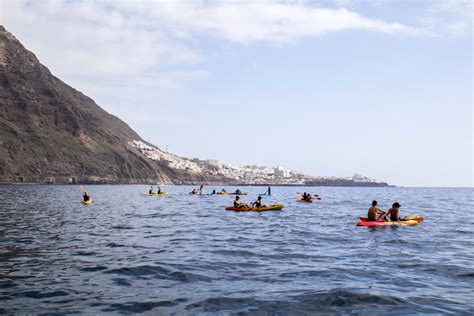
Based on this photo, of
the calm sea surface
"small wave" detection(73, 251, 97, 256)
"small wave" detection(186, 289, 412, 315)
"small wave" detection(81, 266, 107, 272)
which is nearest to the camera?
"small wave" detection(186, 289, 412, 315)

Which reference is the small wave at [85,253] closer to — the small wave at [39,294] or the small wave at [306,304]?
the small wave at [39,294]

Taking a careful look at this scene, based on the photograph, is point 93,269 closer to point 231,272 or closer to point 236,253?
point 231,272

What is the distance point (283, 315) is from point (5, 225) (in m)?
25.2

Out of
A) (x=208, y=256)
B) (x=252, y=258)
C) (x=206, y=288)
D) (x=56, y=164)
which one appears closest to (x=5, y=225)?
(x=208, y=256)

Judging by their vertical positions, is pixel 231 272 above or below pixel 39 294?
above

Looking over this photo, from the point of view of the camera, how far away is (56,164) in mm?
192875

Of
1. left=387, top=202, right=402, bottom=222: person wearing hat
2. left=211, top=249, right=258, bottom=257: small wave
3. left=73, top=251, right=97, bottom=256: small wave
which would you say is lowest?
left=73, top=251, right=97, bottom=256: small wave

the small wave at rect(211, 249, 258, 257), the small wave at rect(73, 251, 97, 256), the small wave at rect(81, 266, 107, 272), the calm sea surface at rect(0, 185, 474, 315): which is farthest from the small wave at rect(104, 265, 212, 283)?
the small wave at rect(211, 249, 258, 257)

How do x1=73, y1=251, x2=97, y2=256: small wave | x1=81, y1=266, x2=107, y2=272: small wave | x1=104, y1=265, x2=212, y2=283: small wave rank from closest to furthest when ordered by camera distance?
x1=104, y1=265, x2=212, y2=283: small wave, x1=81, y1=266, x2=107, y2=272: small wave, x1=73, y1=251, x2=97, y2=256: small wave

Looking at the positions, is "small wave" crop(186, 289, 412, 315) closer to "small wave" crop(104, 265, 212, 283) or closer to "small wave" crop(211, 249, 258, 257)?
"small wave" crop(104, 265, 212, 283)

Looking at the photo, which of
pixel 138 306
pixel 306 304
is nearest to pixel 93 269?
pixel 138 306

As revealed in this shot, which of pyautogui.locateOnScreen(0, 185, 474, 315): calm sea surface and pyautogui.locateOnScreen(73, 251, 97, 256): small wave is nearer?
pyautogui.locateOnScreen(0, 185, 474, 315): calm sea surface

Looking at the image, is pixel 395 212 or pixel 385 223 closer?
pixel 385 223

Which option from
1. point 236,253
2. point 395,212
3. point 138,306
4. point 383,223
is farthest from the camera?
point 395,212
